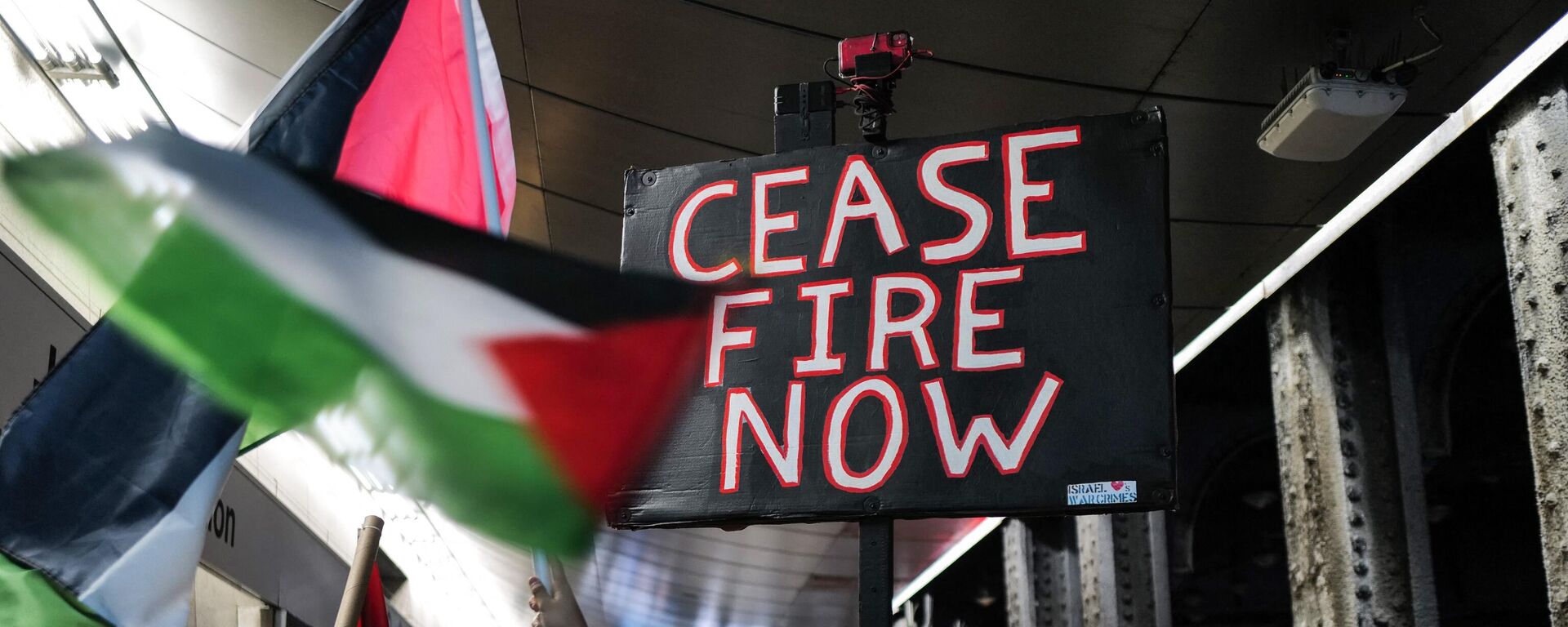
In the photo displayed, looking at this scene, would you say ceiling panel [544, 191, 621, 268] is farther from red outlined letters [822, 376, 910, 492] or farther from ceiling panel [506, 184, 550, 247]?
red outlined letters [822, 376, 910, 492]

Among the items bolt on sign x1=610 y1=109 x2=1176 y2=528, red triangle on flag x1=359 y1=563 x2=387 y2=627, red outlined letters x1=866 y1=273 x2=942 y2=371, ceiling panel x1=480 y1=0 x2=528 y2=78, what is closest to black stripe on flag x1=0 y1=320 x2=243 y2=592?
bolt on sign x1=610 y1=109 x2=1176 y2=528

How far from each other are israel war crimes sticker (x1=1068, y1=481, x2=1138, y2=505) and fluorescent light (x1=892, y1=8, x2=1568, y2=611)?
731mm

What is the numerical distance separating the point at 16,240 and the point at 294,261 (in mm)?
3252

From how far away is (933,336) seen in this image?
322 centimetres

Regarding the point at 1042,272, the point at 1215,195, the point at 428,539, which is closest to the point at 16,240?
the point at 1042,272

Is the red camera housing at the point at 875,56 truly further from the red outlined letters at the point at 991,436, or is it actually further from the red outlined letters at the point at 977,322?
the red outlined letters at the point at 991,436

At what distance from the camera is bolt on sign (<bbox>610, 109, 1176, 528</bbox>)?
305cm

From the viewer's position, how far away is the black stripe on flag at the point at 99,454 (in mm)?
3203

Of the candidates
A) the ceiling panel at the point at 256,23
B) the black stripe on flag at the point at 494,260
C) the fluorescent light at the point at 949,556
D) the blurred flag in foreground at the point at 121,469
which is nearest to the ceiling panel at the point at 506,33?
the ceiling panel at the point at 256,23

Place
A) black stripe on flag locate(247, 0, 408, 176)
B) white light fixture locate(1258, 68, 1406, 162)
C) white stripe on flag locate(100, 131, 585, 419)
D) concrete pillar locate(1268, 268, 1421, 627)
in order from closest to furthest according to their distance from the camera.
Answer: white stripe on flag locate(100, 131, 585, 419) < black stripe on flag locate(247, 0, 408, 176) < white light fixture locate(1258, 68, 1406, 162) < concrete pillar locate(1268, 268, 1421, 627)

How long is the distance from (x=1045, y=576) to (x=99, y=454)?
9.88m

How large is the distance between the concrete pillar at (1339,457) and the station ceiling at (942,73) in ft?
2.76

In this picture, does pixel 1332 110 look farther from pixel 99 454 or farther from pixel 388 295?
pixel 99 454

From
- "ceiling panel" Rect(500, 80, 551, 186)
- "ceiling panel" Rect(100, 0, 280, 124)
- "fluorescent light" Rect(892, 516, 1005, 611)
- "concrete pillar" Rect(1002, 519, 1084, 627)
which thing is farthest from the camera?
"fluorescent light" Rect(892, 516, 1005, 611)
